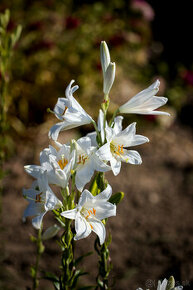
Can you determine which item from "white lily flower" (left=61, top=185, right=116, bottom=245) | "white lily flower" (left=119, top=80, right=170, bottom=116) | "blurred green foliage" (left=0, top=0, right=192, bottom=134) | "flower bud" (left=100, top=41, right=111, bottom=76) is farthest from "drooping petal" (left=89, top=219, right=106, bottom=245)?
"blurred green foliage" (left=0, top=0, right=192, bottom=134)

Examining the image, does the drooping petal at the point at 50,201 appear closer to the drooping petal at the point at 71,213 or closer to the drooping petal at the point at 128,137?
the drooping petal at the point at 71,213

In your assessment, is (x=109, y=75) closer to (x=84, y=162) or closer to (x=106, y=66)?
(x=106, y=66)

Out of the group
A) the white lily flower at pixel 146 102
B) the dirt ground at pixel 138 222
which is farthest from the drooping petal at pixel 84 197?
the dirt ground at pixel 138 222

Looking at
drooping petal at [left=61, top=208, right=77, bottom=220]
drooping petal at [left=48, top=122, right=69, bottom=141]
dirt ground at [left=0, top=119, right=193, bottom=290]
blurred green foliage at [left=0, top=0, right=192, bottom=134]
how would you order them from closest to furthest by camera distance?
1. drooping petal at [left=61, top=208, right=77, bottom=220]
2. drooping petal at [left=48, top=122, right=69, bottom=141]
3. dirt ground at [left=0, top=119, right=193, bottom=290]
4. blurred green foliage at [left=0, top=0, right=192, bottom=134]

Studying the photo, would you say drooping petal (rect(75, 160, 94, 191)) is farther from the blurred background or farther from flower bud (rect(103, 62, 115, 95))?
the blurred background

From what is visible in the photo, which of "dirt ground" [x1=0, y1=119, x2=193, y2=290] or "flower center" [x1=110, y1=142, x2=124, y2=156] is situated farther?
"dirt ground" [x1=0, y1=119, x2=193, y2=290]

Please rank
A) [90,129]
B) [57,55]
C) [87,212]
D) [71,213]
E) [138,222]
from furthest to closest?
[90,129] < [57,55] < [138,222] < [87,212] < [71,213]

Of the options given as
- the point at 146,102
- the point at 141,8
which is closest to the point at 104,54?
the point at 146,102

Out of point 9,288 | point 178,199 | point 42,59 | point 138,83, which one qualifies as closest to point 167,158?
point 178,199
